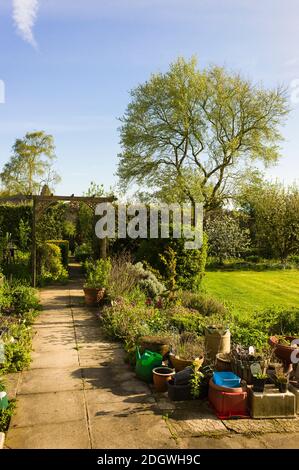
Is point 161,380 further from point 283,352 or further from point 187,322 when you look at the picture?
point 187,322

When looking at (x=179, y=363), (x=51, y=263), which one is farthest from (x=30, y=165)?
(x=179, y=363)

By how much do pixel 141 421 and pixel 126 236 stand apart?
35.0 ft

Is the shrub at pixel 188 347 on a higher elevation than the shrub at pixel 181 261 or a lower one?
lower

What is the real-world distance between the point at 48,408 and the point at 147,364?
59.6 inches

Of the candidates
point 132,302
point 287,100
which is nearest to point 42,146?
point 287,100

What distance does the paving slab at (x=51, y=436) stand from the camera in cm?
390

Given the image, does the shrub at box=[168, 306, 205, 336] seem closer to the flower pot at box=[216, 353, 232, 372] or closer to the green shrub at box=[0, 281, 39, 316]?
the flower pot at box=[216, 353, 232, 372]

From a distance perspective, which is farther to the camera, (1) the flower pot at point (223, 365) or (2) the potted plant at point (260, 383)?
(1) the flower pot at point (223, 365)

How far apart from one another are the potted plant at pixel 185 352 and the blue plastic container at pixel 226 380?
349 millimetres

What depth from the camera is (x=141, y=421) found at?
14.5 ft

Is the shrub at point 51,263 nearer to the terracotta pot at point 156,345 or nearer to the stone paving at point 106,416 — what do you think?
the stone paving at point 106,416

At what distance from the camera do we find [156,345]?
627cm

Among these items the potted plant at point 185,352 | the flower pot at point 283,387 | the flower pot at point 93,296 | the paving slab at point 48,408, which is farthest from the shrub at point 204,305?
the paving slab at point 48,408

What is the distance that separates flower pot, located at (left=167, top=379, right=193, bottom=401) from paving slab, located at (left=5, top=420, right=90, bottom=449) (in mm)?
1194
